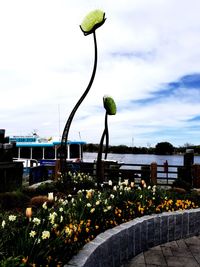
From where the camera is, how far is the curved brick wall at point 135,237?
3893 mm

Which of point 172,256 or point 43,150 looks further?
point 43,150

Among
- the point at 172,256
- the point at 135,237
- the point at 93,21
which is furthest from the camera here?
the point at 93,21

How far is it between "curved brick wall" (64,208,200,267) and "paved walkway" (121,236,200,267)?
10 cm

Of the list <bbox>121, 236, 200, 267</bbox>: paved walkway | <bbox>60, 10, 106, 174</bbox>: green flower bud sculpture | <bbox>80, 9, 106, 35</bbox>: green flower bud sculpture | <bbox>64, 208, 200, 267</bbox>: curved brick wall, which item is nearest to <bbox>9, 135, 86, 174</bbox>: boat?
<bbox>60, 10, 106, 174</bbox>: green flower bud sculpture

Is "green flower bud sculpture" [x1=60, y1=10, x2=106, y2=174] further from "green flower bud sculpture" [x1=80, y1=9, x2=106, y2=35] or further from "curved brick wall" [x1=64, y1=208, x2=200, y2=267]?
"curved brick wall" [x1=64, y1=208, x2=200, y2=267]

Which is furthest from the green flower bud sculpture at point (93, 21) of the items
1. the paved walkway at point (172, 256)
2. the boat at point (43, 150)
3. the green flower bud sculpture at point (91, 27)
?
the boat at point (43, 150)

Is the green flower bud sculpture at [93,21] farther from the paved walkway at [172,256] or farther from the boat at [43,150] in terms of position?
the boat at [43,150]

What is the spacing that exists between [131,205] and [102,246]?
1945mm

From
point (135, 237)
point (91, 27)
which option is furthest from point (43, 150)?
point (135, 237)

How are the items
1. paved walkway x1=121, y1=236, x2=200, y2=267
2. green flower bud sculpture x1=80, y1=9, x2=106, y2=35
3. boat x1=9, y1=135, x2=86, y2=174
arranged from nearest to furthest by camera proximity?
paved walkway x1=121, y1=236, x2=200, y2=267
green flower bud sculpture x1=80, y1=9, x2=106, y2=35
boat x1=9, y1=135, x2=86, y2=174

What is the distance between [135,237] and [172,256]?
719 mm

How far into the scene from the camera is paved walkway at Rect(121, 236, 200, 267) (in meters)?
5.05

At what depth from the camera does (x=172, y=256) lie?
541 cm

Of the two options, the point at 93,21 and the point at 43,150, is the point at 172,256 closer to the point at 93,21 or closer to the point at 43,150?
the point at 93,21
